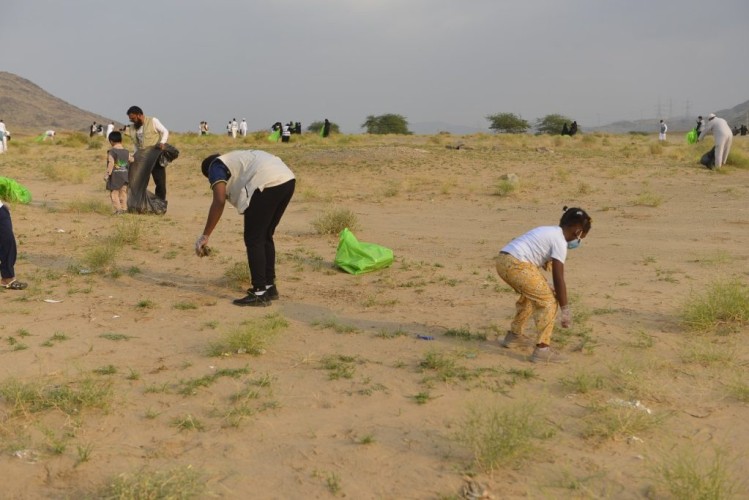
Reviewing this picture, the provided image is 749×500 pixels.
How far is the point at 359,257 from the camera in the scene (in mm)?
7418

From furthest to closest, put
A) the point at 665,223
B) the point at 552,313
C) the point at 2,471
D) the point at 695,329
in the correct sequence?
the point at 665,223, the point at 695,329, the point at 552,313, the point at 2,471

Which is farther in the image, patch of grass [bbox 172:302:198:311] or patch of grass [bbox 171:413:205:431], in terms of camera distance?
A: patch of grass [bbox 172:302:198:311]

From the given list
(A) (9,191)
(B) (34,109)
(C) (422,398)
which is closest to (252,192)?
(C) (422,398)

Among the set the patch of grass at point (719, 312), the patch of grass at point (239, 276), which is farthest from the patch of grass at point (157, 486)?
the patch of grass at point (719, 312)

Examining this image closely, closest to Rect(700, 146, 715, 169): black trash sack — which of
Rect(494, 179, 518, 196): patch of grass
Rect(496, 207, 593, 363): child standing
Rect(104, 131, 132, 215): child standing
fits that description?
Rect(494, 179, 518, 196): patch of grass

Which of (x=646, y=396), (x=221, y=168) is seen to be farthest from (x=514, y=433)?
(x=221, y=168)

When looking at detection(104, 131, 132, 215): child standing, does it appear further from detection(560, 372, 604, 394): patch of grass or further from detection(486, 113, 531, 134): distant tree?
detection(486, 113, 531, 134): distant tree

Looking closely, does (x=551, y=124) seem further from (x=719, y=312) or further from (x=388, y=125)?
(x=719, y=312)

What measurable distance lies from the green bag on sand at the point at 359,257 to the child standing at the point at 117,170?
443 cm

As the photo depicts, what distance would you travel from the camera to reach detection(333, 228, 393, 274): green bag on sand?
7316 millimetres

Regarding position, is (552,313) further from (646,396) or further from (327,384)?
(327,384)

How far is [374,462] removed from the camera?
135 inches

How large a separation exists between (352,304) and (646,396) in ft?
9.13

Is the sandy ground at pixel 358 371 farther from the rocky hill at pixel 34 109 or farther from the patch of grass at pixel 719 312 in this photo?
the rocky hill at pixel 34 109
